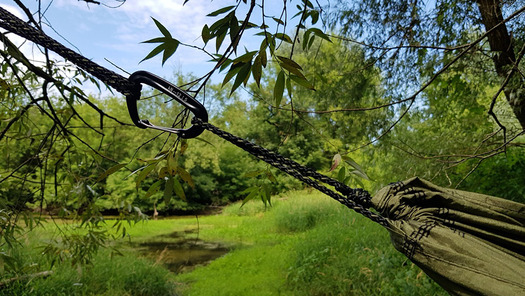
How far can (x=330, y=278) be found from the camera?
387 cm

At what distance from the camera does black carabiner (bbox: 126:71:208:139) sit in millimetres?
671

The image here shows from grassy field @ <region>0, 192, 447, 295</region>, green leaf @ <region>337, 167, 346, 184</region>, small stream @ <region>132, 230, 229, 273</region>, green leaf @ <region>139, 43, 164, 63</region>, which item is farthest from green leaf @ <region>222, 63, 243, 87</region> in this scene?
small stream @ <region>132, 230, 229, 273</region>

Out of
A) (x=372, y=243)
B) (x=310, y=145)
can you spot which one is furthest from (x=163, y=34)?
(x=310, y=145)

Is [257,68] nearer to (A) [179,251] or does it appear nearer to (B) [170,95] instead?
(B) [170,95]

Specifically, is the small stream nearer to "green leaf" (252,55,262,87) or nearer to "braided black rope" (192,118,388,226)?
"braided black rope" (192,118,388,226)

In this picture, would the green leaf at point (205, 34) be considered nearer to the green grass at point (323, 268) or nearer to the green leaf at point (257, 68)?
the green leaf at point (257, 68)

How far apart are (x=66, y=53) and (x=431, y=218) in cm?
86

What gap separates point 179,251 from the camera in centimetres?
696

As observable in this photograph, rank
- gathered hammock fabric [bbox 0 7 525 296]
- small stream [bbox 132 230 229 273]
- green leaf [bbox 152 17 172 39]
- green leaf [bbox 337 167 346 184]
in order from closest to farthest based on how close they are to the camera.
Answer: green leaf [bbox 152 17 172 39] → gathered hammock fabric [bbox 0 7 525 296] → green leaf [bbox 337 167 346 184] → small stream [bbox 132 230 229 273]

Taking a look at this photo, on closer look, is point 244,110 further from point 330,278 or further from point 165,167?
point 165,167

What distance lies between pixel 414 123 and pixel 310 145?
33.8 feet

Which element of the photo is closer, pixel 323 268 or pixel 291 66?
pixel 291 66

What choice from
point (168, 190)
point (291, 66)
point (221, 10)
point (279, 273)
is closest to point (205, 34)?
point (221, 10)

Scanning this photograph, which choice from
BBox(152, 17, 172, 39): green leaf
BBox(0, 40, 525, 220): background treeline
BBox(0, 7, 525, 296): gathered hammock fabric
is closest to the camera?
BBox(152, 17, 172, 39): green leaf
